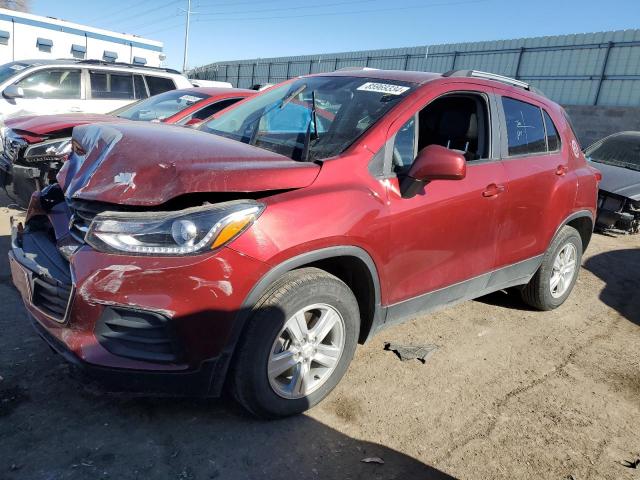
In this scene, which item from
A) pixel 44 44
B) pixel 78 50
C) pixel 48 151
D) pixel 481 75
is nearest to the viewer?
pixel 481 75

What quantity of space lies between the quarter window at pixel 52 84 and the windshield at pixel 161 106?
1.94m

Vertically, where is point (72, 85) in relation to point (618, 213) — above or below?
above

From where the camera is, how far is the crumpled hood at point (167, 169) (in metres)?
2.30

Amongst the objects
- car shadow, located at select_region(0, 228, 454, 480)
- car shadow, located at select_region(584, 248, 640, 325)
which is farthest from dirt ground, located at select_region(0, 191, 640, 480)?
car shadow, located at select_region(584, 248, 640, 325)

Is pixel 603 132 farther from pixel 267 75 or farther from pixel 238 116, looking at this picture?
pixel 267 75

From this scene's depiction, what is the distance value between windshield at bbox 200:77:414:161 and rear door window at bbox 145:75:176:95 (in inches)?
238

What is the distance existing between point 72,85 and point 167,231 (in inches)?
292

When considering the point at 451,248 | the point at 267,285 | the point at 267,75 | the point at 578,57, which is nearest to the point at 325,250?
the point at 267,285

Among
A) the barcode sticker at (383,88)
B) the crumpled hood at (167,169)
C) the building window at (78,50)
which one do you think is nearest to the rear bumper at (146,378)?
the crumpled hood at (167,169)

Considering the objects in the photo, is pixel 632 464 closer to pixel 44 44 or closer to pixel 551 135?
pixel 551 135

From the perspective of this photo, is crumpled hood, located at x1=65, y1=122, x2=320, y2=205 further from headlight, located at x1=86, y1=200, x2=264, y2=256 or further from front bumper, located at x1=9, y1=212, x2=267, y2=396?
front bumper, located at x1=9, y1=212, x2=267, y2=396

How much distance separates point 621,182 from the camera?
7465 mm

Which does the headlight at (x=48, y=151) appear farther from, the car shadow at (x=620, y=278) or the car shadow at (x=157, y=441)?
the car shadow at (x=620, y=278)

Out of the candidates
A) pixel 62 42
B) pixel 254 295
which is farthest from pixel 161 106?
pixel 62 42
